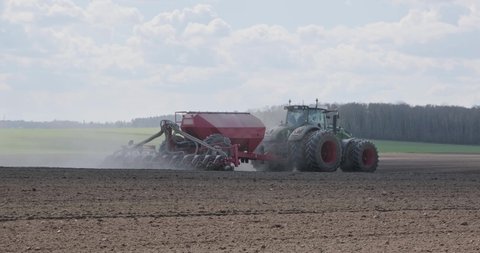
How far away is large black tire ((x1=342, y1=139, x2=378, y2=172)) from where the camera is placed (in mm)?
28203

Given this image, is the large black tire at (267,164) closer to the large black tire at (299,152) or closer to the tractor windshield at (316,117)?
the large black tire at (299,152)

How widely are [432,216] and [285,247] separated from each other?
4.76 meters

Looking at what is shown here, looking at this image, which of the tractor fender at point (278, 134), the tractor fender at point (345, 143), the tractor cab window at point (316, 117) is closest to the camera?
the tractor fender at point (278, 134)

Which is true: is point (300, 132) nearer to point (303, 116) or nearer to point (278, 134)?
point (278, 134)

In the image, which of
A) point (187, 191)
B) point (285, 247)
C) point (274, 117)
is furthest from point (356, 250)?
point (274, 117)

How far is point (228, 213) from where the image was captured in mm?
15602

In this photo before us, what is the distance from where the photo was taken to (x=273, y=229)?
13875 mm

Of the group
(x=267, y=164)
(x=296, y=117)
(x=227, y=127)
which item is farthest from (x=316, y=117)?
(x=227, y=127)

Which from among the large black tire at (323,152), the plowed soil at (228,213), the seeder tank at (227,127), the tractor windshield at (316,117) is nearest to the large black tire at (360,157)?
the large black tire at (323,152)

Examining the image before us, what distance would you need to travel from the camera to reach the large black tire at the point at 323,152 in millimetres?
26719

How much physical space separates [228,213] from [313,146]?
37.3 feet

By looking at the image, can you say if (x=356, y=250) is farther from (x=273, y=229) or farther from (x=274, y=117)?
(x=274, y=117)

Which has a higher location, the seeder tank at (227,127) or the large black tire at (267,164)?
the seeder tank at (227,127)

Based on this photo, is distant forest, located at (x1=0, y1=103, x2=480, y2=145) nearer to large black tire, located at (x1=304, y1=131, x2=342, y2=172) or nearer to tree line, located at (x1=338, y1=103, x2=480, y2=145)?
tree line, located at (x1=338, y1=103, x2=480, y2=145)
